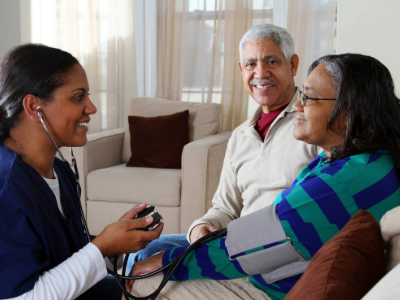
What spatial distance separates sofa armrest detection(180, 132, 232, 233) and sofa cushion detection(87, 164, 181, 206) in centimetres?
7

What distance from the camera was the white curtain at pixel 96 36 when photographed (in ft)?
13.1

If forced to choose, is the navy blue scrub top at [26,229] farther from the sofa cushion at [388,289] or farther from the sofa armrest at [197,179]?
the sofa armrest at [197,179]

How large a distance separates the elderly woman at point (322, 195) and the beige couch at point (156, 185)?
1.58 metres

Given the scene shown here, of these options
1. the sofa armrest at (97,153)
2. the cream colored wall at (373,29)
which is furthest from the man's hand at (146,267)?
the cream colored wall at (373,29)

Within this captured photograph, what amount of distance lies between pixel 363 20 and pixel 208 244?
2080mm

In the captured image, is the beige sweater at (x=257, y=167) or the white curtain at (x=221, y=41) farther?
the white curtain at (x=221, y=41)

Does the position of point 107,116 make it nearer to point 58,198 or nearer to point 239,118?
point 239,118

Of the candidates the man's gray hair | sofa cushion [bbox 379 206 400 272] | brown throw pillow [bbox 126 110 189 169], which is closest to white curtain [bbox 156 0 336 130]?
brown throw pillow [bbox 126 110 189 169]

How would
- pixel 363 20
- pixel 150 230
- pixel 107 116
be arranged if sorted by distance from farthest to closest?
1. pixel 107 116
2. pixel 363 20
3. pixel 150 230

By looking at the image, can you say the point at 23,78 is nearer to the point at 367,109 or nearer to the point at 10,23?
the point at 367,109

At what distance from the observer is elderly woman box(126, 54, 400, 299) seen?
87cm

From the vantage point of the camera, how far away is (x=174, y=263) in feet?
3.14

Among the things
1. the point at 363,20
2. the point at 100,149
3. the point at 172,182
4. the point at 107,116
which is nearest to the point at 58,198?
the point at 172,182

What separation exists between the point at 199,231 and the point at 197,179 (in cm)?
132
